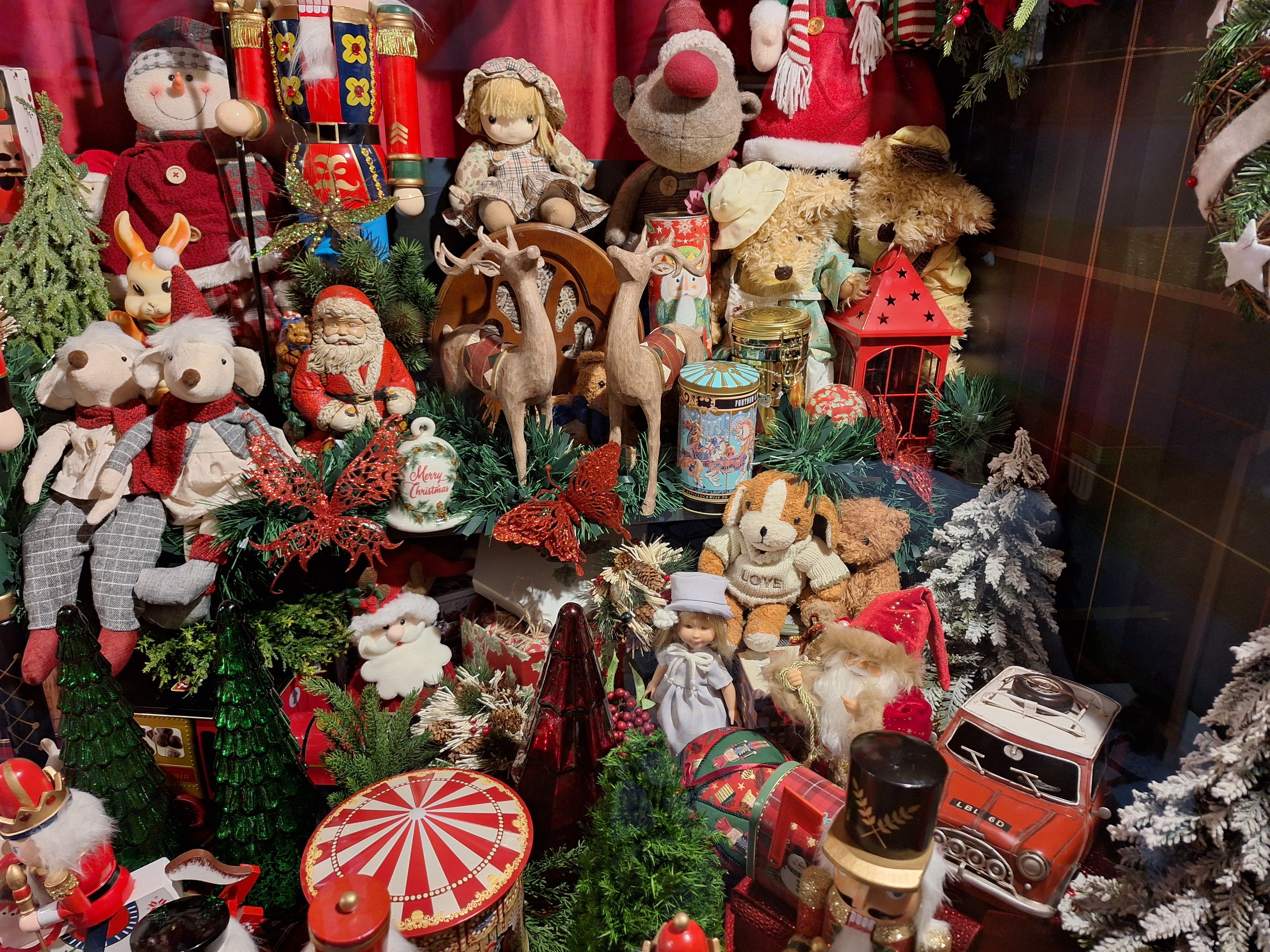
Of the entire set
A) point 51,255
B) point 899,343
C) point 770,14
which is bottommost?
point 899,343

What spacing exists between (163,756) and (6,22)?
→ 104 cm

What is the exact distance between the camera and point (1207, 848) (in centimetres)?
88

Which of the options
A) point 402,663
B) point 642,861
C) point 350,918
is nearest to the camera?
point 350,918

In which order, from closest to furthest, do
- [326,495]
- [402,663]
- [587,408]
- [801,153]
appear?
1. [326,495]
2. [402,663]
3. [587,408]
4. [801,153]

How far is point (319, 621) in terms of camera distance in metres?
1.31

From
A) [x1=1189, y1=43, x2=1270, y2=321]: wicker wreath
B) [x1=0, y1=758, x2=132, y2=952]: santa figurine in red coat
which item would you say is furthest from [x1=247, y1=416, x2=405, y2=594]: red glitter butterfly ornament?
[x1=1189, y1=43, x2=1270, y2=321]: wicker wreath

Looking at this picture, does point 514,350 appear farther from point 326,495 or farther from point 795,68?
point 795,68

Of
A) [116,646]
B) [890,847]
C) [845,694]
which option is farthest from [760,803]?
[116,646]

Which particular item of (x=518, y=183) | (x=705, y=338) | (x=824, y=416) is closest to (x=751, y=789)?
(x=824, y=416)

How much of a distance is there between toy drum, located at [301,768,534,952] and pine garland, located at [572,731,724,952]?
9 cm

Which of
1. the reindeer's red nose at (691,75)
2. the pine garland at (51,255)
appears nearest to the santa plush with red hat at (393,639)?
the pine garland at (51,255)

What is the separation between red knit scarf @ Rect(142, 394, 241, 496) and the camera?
4.04ft

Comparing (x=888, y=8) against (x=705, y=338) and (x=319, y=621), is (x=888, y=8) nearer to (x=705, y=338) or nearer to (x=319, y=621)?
(x=705, y=338)

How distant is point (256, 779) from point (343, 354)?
0.62 metres
